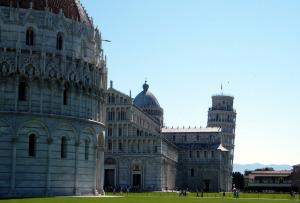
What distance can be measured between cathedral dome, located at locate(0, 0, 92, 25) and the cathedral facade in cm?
4684

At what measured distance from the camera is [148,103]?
147 meters


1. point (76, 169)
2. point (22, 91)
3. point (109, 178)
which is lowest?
point (109, 178)

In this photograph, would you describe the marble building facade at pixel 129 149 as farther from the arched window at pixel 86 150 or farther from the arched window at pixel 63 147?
the arched window at pixel 63 147

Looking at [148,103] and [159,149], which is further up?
[148,103]

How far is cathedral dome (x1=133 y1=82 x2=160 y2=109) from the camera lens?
14650 cm

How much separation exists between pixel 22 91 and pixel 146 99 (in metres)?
88.2

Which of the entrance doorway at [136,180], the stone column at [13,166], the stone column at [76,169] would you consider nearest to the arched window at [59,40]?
the stone column at [76,169]

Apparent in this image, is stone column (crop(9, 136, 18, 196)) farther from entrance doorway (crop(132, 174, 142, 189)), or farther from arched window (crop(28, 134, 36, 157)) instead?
entrance doorway (crop(132, 174, 142, 189))

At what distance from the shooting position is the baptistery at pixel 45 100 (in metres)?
58.8

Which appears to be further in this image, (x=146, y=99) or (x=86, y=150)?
(x=146, y=99)

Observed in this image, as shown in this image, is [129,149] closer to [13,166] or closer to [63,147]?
[63,147]

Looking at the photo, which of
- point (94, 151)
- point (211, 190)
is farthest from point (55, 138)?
point (211, 190)

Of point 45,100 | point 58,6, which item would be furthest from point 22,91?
point 58,6

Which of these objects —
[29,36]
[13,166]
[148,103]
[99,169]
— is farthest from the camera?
[148,103]
